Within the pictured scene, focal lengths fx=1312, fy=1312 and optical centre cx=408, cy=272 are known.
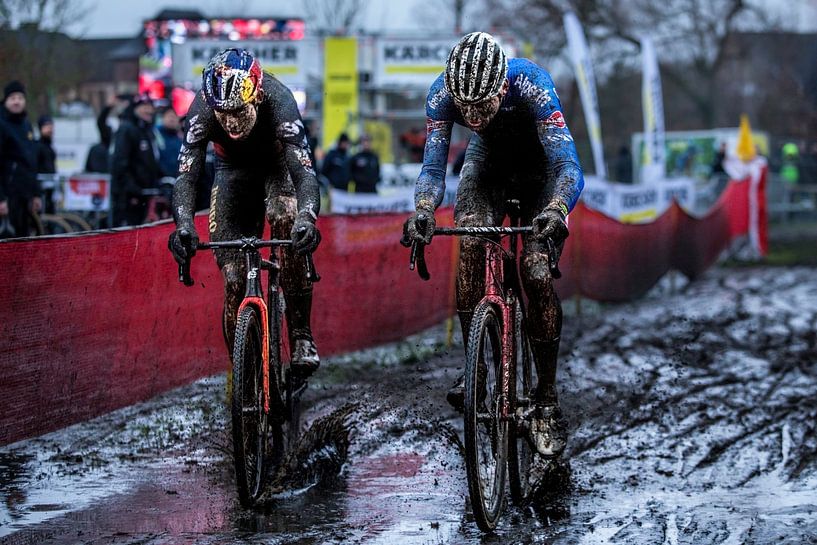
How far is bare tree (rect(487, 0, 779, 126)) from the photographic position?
162 ft

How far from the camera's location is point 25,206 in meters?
14.3

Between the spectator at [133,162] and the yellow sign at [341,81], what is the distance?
1193 cm

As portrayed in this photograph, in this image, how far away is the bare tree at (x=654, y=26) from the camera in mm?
49344

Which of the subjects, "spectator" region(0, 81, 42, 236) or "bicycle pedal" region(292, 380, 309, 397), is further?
"spectator" region(0, 81, 42, 236)

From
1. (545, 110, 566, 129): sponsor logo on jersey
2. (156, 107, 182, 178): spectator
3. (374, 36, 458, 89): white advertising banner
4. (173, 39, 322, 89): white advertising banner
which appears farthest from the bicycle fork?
(173, 39, 322, 89): white advertising banner

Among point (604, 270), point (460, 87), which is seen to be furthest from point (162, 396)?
point (604, 270)

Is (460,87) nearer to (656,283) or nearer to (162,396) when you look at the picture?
(162,396)

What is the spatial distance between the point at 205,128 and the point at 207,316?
2587 millimetres

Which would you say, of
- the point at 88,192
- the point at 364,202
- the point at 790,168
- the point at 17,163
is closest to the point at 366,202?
the point at 364,202

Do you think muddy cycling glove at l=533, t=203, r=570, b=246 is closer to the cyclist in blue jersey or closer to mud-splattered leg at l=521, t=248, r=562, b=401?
the cyclist in blue jersey

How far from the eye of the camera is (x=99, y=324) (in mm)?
7375

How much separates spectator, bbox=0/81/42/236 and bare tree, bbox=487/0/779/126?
3492cm

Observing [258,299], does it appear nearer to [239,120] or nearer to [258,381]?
[258,381]

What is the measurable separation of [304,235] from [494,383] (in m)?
1.09
